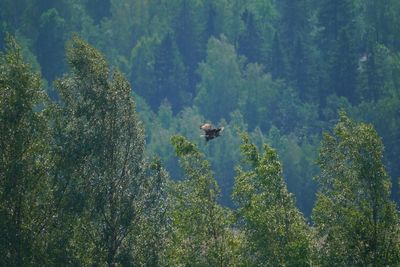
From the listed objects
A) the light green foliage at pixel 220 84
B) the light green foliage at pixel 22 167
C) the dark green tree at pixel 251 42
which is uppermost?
the dark green tree at pixel 251 42

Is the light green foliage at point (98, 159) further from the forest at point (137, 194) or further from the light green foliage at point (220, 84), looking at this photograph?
the light green foliage at point (220, 84)

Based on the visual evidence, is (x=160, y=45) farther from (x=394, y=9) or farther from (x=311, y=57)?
(x=394, y=9)

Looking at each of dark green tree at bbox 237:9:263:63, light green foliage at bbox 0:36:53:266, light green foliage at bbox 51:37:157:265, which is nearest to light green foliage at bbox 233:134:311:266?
light green foliage at bbox 51:37:157:265

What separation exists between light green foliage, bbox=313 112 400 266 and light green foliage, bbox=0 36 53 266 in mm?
11462

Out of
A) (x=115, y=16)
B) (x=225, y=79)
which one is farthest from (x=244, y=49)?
(x=115, y=16)

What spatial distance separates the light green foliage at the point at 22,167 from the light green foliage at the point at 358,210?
11.5m

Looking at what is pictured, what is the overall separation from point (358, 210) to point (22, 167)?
45.2 feet

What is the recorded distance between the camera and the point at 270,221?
4306 cm

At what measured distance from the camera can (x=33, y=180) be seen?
40719 mm

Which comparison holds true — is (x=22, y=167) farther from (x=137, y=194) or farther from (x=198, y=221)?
(x=198, y=221)

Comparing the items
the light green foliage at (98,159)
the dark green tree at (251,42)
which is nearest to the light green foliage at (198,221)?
the light green foliage at (98,159)

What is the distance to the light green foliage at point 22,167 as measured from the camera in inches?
1570

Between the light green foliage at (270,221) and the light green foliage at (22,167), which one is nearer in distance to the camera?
the light green foliage at (22,167)

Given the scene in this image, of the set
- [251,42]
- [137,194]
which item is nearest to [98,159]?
[137,194]
